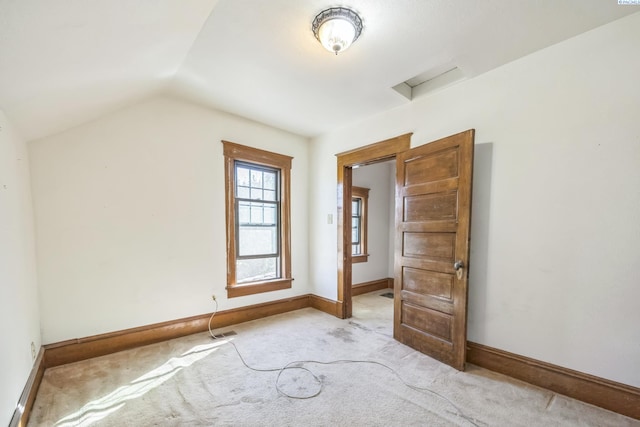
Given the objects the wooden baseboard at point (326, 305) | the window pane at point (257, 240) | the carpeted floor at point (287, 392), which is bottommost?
the wooden baseboard at point (326, 305)

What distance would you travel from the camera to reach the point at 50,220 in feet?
7.26

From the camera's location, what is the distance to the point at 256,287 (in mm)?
3430

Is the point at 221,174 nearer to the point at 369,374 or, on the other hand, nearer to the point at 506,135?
the point at 369,374

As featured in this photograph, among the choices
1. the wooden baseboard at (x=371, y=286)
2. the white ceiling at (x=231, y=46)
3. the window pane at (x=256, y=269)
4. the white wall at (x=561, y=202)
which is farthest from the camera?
the wooden baseboard at (x=371, y=286)

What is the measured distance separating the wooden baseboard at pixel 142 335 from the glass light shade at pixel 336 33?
307 centimetres

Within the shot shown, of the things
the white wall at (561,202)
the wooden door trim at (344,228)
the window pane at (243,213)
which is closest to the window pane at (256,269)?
the window pane at (243,213)

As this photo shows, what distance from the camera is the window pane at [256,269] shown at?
343cm

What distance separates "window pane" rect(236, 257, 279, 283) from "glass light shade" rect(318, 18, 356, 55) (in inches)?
108

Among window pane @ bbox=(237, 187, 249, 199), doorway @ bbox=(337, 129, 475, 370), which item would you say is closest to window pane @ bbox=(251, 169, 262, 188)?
window pane @ bbox=(237, 187, 249, 199)

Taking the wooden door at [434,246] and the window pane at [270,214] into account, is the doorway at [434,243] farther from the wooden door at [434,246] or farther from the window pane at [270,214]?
the window pane at [270,214]

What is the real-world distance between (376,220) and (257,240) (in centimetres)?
273

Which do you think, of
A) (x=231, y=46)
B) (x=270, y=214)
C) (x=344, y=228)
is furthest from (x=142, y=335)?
(x=231, y=46)

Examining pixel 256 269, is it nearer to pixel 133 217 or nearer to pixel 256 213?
pixel 256 213

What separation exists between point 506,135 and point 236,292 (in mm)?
3393
